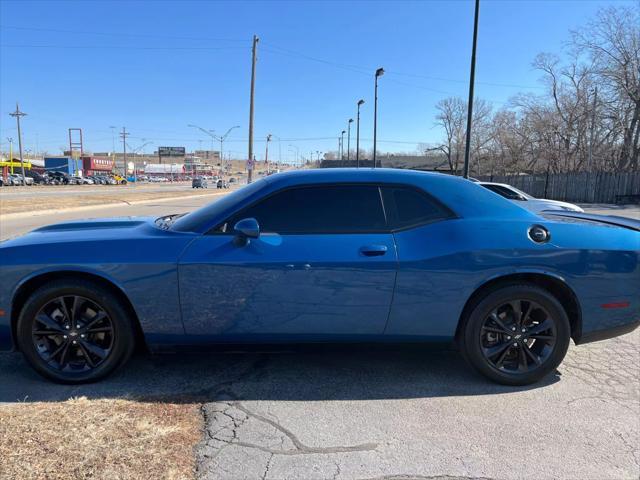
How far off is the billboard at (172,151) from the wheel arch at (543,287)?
166 meters

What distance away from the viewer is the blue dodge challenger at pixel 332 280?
10.3ft

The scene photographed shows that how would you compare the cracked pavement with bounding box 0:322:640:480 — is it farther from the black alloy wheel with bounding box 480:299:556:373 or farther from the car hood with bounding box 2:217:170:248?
the car hood with bounding box 2:217:170:248

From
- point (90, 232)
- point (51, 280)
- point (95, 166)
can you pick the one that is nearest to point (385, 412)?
point (51, 280)

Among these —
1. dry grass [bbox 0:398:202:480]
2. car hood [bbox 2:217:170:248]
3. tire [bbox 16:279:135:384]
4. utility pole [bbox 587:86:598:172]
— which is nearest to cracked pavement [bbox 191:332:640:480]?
dry grass [bbox 0:398:202:480]

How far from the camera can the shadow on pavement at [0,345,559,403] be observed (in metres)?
3.19

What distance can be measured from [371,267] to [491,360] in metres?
1.19

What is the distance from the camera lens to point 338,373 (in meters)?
3.56

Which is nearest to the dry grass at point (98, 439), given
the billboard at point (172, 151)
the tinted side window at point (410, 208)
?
the tinted side window at point (410, 208)

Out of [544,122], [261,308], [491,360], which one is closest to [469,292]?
[491,360]

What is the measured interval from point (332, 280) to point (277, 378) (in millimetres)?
944

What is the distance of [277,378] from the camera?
136 inches

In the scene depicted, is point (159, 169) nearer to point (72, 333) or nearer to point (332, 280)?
point (72, 333)

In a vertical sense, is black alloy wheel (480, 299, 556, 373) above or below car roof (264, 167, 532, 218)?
below

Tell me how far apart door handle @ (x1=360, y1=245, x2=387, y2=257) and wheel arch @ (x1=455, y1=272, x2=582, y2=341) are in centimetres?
74
